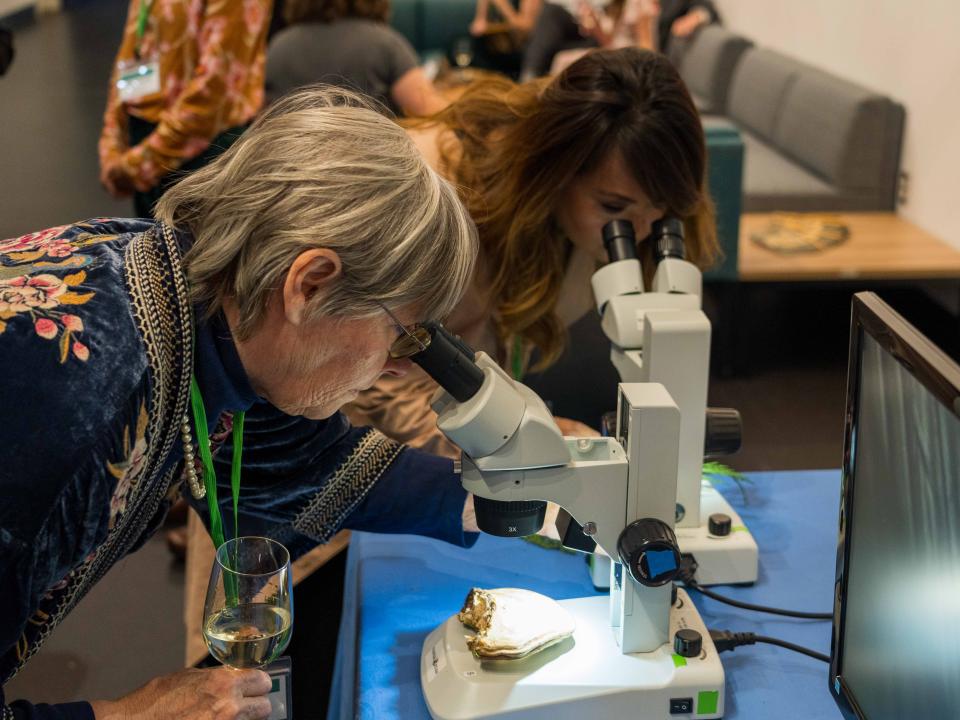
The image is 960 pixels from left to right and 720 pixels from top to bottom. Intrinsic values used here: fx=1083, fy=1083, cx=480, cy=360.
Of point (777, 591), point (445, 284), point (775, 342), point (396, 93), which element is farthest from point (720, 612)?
point (775, 342)

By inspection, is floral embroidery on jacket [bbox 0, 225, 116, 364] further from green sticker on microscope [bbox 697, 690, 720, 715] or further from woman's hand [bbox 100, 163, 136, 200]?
woman's hand [bbox 100, 163, 136, 200]

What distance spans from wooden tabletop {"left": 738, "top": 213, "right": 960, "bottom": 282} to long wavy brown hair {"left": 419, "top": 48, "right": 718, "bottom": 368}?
5.72 ft

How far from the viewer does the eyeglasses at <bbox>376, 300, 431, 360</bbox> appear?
1.04 metres

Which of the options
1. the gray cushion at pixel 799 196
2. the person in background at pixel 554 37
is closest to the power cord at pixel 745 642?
the gray cushion at pixel 799 196

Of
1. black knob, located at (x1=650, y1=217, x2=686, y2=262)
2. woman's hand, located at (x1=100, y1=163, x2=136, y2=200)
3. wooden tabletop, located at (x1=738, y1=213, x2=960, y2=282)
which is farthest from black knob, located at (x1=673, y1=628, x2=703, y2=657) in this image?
wooden tabletop, located at (x1=738, y1=213, x2=960, y2=282)

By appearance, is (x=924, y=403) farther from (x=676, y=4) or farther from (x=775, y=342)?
(x=676, y=4)

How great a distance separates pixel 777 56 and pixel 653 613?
442 cm

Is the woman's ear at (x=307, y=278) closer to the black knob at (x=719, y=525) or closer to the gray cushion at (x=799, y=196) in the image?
the black knob at (x=719, y=525)

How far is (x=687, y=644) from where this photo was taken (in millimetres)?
1174

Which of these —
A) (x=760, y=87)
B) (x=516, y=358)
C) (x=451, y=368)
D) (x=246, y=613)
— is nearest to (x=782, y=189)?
(x=760, y=87)

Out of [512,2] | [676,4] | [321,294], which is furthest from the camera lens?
[512,2]

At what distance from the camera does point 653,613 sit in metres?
1.17

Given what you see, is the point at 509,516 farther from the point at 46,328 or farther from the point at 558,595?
the point at 46,328

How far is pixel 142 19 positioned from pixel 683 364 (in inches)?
81.2
